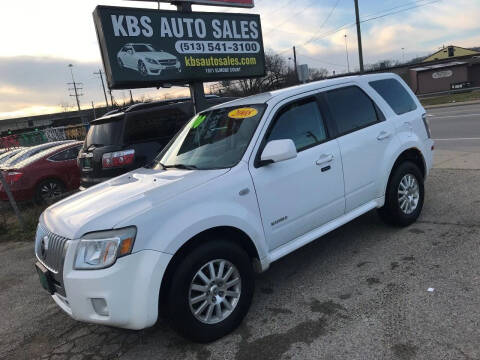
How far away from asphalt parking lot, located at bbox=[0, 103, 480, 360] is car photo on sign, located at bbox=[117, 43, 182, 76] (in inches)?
159

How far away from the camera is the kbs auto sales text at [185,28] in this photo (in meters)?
7.09

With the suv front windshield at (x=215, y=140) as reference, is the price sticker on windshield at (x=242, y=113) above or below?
above

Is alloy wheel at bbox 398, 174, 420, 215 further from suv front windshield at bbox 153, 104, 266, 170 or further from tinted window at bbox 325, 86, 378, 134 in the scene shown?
suv front windshield at bbox 153, 104, 266, 170

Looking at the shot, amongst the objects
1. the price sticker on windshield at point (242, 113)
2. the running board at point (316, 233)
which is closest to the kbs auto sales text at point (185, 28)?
the price sticker on windshield at point (242, 113)

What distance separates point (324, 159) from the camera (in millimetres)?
3816

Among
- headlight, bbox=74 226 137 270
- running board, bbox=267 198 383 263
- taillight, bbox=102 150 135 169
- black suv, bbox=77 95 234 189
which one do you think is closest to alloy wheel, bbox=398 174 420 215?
running board, bbox=267 198 383 263

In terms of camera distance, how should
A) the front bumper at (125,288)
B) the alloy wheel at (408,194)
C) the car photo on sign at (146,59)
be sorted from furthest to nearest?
the car photo on sign at (146,59) → the alloy wheel at (408,194) → the front bumper at (125,288)

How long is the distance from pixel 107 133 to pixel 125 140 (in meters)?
0.40

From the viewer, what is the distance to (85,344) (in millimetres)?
3338

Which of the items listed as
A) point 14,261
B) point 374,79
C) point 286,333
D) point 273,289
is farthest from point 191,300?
point 14,261

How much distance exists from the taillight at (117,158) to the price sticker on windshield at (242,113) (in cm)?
276

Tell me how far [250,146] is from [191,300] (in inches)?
54.0

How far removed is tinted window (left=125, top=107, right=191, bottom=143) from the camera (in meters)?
6.39

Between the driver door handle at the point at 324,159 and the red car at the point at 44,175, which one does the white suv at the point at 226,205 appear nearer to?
the driver door handle at the point at 324,159
